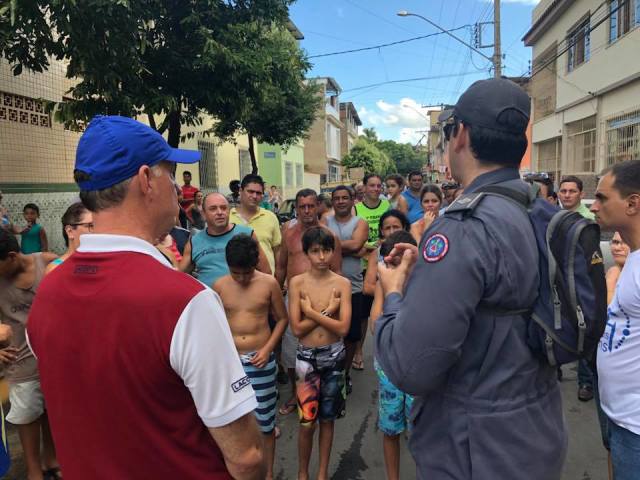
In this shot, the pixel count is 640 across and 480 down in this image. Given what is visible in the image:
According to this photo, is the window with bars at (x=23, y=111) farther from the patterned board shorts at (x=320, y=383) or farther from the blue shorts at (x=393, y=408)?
the blue shorts at (x=393, y=408)

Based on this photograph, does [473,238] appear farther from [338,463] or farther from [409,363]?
[338,463]

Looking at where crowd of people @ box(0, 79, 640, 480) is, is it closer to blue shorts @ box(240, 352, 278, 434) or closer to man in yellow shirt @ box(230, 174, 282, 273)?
blue shorts @ box(240, 352, 278, 434)

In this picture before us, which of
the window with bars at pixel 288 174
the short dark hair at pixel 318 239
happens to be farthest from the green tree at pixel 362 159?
the short dark hair at pixel 318 239

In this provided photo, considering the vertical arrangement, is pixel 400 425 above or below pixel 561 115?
below

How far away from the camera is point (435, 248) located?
51.8 inches

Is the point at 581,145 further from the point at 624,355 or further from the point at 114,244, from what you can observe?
the point at 114,244

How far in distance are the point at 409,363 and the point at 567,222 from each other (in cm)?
62

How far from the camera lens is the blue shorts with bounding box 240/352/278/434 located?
307cm

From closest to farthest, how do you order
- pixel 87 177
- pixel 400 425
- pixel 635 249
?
pixel 87 177, pixel 635 249, pixel 400 425

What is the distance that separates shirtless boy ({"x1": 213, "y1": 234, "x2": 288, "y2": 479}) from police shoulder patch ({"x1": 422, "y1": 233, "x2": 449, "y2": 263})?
6.37 ft

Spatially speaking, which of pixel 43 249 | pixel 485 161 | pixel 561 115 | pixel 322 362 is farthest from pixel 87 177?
pixel 561 115

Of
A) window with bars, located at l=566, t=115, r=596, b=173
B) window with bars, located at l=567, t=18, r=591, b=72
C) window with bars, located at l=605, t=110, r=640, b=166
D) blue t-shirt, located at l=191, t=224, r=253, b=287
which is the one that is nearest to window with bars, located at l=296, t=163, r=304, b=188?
window with bars, located at l=566, t=115, r=596, b=173

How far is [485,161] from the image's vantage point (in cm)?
147

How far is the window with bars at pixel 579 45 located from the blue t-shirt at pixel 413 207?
11.8 m
